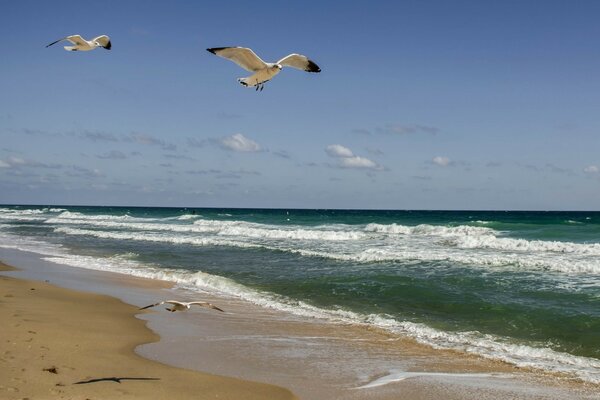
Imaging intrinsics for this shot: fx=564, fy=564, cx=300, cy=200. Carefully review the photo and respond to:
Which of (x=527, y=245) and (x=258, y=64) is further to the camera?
(x=527, y=245)

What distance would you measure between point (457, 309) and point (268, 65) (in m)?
5.89

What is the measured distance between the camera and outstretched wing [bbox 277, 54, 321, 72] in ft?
25.4

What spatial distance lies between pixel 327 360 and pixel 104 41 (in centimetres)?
709

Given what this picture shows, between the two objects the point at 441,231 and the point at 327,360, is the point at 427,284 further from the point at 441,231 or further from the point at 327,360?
the point at 441,231

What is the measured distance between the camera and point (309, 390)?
5.80 m

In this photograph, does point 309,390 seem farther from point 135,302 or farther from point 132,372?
point 135,302

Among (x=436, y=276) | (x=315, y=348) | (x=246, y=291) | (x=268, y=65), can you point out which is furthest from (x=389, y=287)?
(x=268, y=65)

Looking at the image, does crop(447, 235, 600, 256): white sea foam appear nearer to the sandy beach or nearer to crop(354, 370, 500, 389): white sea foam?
crop(354, 370, 500, 389): white sea foam

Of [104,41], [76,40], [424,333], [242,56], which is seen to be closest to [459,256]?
[424,333]

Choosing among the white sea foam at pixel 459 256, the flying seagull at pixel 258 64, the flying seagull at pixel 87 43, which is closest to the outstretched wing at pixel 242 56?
the flying seagull at pixel 258 64

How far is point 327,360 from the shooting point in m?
7.03

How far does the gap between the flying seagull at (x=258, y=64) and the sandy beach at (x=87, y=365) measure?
147 inches

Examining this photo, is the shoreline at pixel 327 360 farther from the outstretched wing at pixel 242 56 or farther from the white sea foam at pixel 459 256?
the white sea foam at pixel 459 256

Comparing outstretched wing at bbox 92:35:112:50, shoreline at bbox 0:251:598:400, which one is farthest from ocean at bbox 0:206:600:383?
outstretched wing at bbox 92:35:112:50
